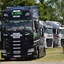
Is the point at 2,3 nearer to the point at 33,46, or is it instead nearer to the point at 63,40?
the point at 63,40

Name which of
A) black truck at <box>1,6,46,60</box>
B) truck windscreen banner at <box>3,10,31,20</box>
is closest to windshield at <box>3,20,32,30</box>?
black truck at <box>1,6,46,60</box>

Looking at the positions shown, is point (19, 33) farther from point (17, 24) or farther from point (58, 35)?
point (58, 35)

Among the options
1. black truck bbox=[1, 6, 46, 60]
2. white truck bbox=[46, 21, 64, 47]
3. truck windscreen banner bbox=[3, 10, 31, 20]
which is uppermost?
truck windscreen banner bbox=[3, 10, 31, 20]

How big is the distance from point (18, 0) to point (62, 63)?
25881mm

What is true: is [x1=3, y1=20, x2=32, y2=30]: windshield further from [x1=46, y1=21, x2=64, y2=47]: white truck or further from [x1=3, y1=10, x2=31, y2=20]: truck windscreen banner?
[x1=46, y1=21, x2=64, y2=47]: white truck

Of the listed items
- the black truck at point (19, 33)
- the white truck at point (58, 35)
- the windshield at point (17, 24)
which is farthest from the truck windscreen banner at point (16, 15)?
the white truck at point (58, 35)

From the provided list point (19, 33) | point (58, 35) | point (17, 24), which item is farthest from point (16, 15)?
point (58, 35)

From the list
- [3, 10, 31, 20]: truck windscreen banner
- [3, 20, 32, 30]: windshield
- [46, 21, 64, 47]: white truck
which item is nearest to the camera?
[3, 20, 32, 30]: windshield

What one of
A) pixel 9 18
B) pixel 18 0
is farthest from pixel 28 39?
pixel 18 0

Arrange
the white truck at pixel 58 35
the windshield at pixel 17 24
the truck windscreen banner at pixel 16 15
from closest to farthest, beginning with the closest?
the windshield at pixel 17 24
the truck windscreen banner at pixel 16 15
the white truck at pixel 58 35

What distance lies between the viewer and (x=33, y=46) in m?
22.7

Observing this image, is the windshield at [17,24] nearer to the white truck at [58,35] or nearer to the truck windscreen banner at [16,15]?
the truck windscreen banner at [16,15]

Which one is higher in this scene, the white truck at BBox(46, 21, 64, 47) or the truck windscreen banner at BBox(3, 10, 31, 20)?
the truck windscreen banner at BBox(3, 10, 31, 20)

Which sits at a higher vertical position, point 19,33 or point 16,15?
point 16,15
